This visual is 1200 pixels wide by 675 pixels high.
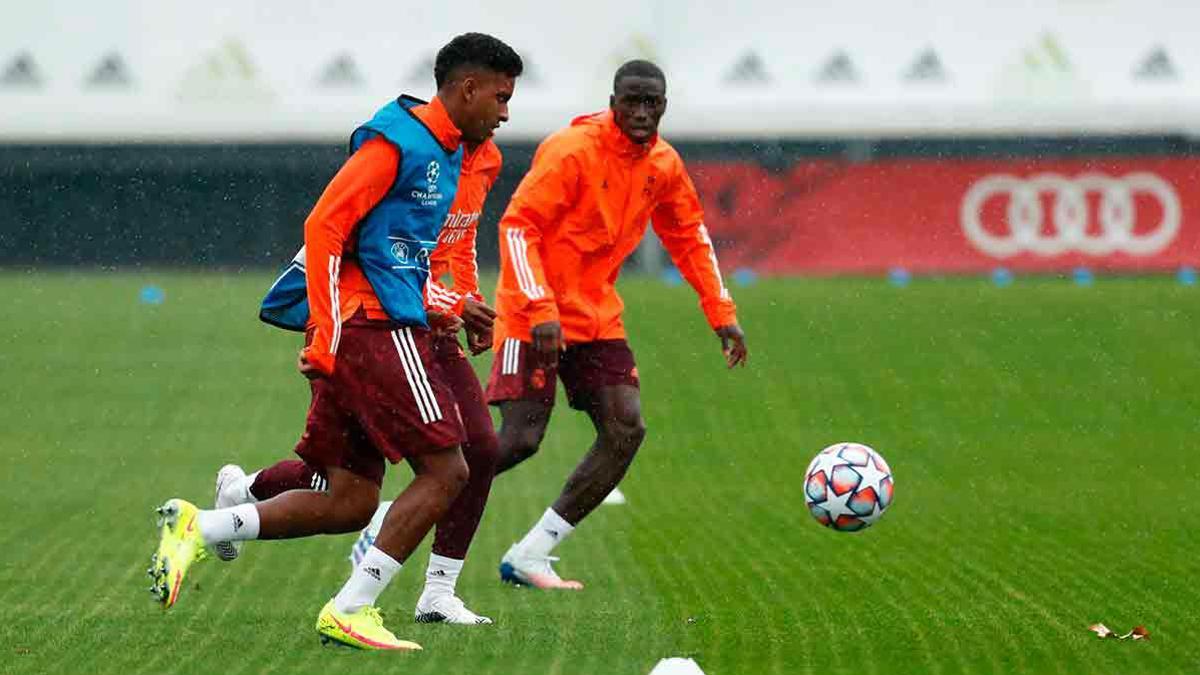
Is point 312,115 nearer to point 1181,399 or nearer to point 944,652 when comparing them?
point 1181,399

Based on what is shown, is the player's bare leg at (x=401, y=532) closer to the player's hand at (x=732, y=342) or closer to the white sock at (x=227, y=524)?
the white sock at (x=227, y=524)

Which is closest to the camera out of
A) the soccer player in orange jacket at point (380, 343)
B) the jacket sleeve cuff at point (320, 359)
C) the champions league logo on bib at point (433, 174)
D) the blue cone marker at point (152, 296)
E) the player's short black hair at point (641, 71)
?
the jacket sleeve cuff at point (320, 359)

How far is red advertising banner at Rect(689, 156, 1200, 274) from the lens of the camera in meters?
38.1

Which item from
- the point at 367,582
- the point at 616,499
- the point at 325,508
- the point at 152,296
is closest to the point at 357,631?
the point at 367,582

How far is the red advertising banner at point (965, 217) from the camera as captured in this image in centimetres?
3806

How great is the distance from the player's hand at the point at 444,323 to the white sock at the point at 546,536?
1.70 m

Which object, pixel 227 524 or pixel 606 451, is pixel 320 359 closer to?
pixel 227 524

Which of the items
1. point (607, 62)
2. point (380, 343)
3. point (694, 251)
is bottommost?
point (380, 343)

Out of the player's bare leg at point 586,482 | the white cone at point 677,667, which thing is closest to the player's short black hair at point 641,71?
the player's bare leg at point 586,482

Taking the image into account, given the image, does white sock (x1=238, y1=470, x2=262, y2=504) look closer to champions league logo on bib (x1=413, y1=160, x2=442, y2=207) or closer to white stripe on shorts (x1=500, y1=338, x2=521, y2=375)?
champions league logo on bib (x1=413, y1=160, x2=442, y2=207)

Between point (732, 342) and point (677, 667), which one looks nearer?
point (677, 667)

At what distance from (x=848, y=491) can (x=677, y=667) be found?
287 centimetres

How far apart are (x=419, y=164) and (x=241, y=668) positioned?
1.81m

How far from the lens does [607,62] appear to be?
1741 inches
